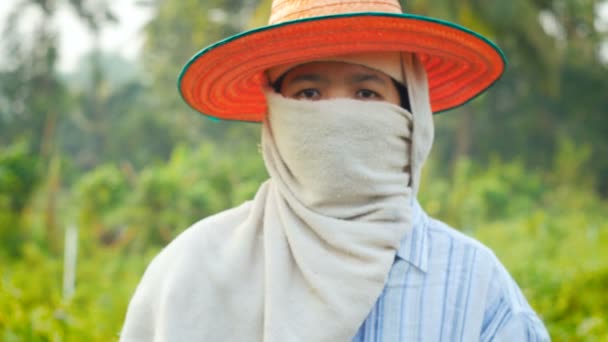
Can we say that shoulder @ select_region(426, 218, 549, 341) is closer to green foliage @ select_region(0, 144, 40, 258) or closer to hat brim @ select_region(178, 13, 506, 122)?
hat brim @ select_region(178, 13, 506, 122)

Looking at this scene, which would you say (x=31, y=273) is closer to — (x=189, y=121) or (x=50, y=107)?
(x=50, y=107)

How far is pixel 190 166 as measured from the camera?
26.3 ft

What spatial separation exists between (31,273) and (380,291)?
16.9 ft

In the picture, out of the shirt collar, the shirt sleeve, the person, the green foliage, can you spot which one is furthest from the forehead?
the green foliage

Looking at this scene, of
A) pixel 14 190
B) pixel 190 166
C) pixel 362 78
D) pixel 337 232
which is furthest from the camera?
pixel 190 166

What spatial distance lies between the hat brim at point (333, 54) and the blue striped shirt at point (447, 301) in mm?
426

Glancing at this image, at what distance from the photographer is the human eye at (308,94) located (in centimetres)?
152

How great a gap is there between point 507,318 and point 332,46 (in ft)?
2.18

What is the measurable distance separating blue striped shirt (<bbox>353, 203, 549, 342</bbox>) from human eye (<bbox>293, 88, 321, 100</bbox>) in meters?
0.37

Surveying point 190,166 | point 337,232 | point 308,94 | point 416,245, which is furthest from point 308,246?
point 190,166

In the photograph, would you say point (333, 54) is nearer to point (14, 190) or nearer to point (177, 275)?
point (177, 275)

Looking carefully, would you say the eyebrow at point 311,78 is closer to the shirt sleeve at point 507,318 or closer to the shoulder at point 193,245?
the shoulder at point 193,245

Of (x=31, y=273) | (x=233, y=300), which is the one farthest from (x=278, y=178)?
(x=31, y=273)

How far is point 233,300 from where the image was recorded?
1.45 m
